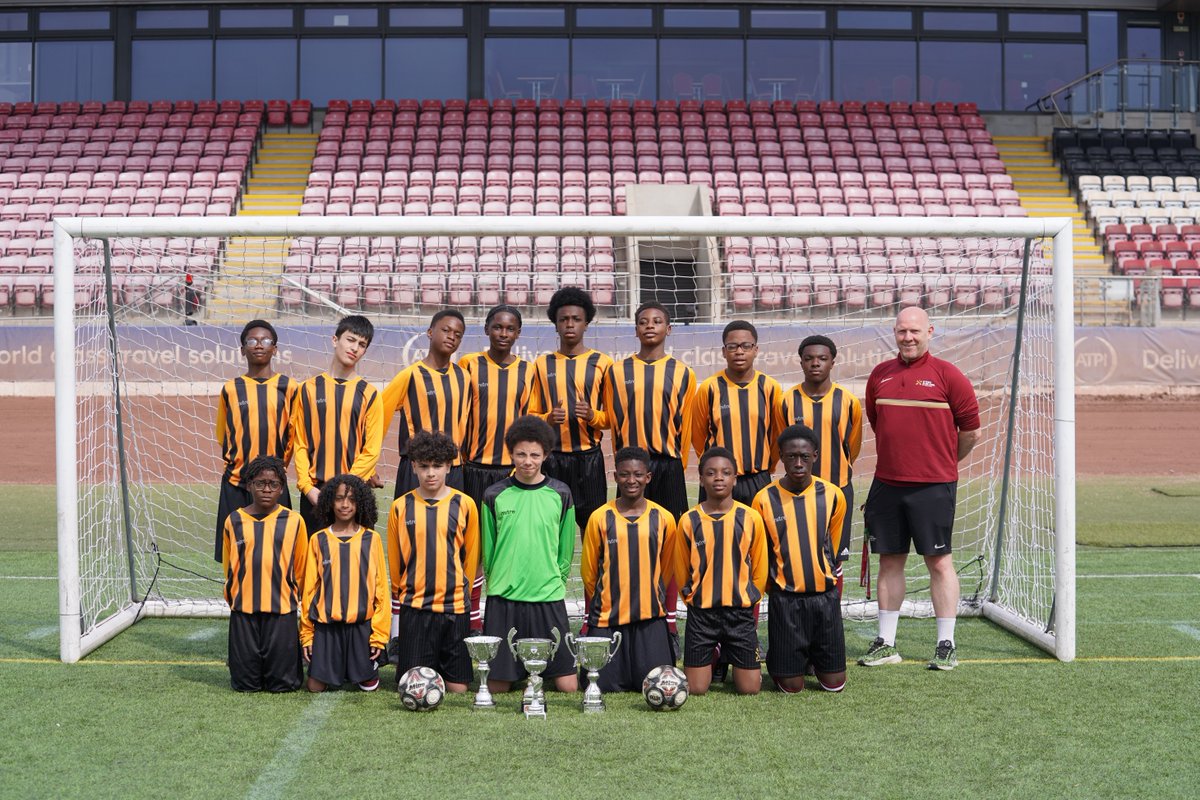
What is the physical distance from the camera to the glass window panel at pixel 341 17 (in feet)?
64.8

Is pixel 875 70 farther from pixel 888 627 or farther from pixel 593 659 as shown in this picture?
pixel 593 659

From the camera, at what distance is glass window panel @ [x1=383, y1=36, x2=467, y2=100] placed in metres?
19.8

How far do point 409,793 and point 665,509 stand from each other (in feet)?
5.80

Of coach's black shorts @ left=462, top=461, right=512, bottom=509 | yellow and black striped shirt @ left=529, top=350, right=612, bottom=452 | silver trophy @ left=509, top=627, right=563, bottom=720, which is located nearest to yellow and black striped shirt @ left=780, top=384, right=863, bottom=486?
yellow and black striped shirt @ left=529, top=350, right=612, bottom=452

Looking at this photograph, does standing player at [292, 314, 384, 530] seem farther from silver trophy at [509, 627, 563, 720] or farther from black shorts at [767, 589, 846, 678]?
black shorts at [767, 589, 846, 678]

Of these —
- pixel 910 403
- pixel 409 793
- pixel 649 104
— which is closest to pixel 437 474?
pixel 409 793

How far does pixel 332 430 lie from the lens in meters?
4.80

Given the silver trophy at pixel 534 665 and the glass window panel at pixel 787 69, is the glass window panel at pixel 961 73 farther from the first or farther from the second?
the silver trophy at pixel 534 665

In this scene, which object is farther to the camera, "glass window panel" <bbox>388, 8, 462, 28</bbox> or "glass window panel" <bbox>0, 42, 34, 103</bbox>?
"glass window panel" <bbox>0, 42, 34, 103</bbox>

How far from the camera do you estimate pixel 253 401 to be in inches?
193

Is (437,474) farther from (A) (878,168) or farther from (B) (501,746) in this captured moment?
(A) (878,168)

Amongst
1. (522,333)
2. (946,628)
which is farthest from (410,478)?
(522,333)

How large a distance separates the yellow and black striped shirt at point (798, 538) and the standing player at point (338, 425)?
5.44 feet

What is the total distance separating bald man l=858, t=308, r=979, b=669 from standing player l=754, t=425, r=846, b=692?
1.48 feet
